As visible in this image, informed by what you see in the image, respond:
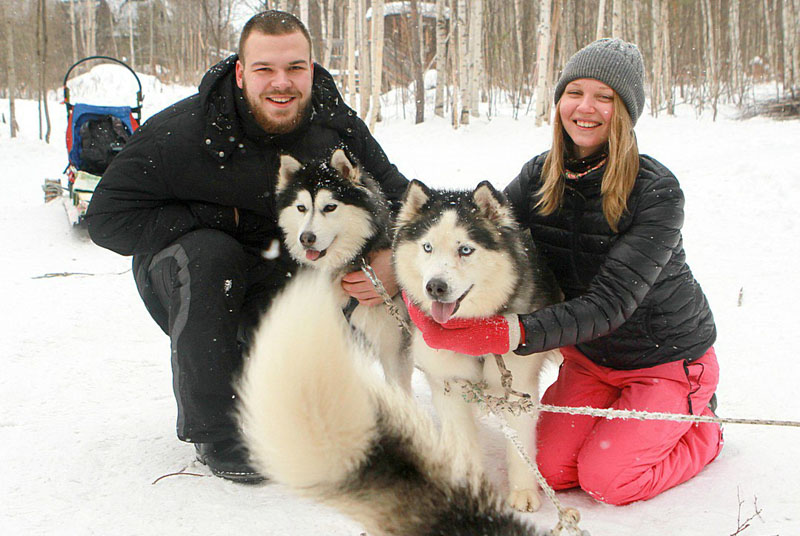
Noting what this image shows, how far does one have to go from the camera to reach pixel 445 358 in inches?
71.6

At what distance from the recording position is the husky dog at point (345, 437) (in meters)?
0.73

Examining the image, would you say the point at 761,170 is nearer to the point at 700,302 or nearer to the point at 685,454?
the point at 700,302

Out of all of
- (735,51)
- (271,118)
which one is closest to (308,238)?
(271,118)

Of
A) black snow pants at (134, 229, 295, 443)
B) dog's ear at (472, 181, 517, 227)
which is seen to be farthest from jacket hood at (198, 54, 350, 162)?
dog's ear at (472, 181, 517, 227)

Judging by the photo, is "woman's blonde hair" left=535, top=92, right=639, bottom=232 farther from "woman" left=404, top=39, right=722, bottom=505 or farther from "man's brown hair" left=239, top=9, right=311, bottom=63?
"man's brown hair" left=239, top=9, right=311, bottom=63

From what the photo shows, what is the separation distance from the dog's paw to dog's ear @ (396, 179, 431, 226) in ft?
3.07

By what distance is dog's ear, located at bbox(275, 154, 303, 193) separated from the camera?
2277 millimetres

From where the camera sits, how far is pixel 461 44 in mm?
10328

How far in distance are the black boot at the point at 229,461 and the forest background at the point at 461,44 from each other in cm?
799

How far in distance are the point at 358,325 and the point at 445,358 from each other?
52 centimetres

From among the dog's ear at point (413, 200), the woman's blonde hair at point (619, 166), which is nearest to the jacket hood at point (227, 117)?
the dog's ear at point (413, 200)

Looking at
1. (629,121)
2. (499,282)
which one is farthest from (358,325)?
(629,121)

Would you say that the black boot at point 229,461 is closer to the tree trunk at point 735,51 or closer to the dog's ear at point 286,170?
the dog's ear at point 286,170

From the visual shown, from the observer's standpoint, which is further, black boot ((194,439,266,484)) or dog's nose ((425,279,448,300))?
black boot ((194,439,266,484))
